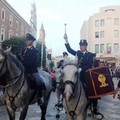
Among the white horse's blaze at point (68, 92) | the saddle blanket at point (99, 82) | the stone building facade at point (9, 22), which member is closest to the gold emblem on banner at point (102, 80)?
the saddle blanket at point (99, 82)

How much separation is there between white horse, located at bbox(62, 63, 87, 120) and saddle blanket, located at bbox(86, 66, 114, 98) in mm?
487

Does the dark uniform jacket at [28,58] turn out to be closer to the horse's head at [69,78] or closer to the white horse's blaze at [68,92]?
the horse's head at [69,78]

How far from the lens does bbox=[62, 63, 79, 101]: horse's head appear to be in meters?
7.30

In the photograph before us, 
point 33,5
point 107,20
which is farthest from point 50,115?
point 107,20

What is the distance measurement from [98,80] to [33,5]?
79558 millimetres

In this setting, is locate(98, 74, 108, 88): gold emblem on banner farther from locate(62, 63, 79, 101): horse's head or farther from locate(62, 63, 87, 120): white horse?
locate(62, 63, 79, 101): horse's head

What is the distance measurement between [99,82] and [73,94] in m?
1.47

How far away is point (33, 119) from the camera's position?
41.3ft

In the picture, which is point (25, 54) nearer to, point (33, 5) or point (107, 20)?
point (33, 5)

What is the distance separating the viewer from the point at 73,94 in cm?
779

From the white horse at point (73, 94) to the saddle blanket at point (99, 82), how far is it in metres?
0.49

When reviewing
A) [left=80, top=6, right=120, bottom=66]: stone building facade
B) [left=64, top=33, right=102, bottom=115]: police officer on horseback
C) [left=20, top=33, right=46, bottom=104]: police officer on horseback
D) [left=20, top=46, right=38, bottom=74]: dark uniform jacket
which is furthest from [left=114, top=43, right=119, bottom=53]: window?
[left=64, top=33, right=102, bottom=115]: police officer on horseback

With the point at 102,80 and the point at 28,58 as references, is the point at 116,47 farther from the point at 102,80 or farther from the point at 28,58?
the point at 102,80

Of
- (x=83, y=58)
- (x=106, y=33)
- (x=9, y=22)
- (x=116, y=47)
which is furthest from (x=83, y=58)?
(x=106, y=33)
